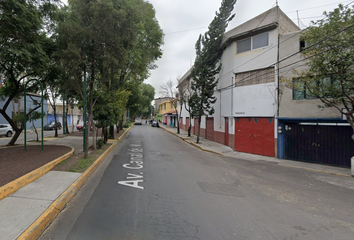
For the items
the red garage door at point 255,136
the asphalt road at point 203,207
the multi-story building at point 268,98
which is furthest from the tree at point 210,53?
the asphalt road at point 203,207

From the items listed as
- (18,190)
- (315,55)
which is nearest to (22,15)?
Result: (18,190)

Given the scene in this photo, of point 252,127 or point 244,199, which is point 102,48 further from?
point 252,127

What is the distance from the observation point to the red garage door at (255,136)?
11711 millimetres

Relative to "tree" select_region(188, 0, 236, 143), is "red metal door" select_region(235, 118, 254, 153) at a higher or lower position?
lower

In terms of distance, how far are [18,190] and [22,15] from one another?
20.9 feet

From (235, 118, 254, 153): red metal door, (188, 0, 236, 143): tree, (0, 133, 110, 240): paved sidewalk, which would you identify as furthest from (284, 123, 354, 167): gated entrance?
(0, 133, 110, 240): paved sidewalk

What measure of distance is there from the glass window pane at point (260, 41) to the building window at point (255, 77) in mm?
1622

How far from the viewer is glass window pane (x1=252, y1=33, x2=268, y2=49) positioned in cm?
1200

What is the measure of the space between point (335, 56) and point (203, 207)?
7.86m

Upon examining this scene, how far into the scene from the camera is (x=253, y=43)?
12578 mm

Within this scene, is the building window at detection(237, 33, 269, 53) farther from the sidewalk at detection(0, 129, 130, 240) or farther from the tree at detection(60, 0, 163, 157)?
the sidewalk at detection(0, 129, 130, 240)

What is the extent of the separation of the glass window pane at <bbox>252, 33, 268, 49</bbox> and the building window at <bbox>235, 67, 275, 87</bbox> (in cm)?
162

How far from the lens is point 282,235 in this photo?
339 cm

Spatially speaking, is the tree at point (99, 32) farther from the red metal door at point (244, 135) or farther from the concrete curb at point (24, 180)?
the red metal door at point (244, 135)
